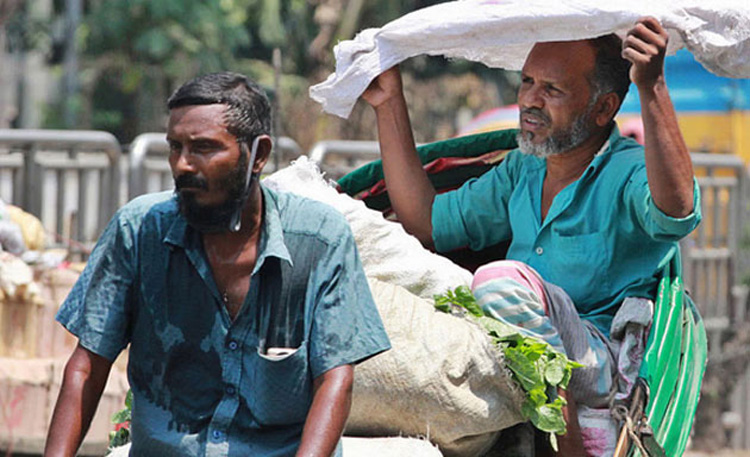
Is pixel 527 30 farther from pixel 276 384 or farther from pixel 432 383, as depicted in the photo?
pixel 276 384

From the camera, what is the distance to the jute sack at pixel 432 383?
3312mm

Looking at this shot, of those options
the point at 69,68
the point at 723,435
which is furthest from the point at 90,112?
the point at 723,435

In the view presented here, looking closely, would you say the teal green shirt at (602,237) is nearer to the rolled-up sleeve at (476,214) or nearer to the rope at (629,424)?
the rolled-up sleeve at (476,214)

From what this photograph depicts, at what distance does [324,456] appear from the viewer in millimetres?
2613

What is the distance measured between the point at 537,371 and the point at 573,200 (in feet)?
2.49

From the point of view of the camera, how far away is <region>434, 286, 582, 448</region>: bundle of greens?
11.1ft

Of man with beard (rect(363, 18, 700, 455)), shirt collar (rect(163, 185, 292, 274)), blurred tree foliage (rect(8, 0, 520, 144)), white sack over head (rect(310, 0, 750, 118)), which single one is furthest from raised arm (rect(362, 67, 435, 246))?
blurred tree foliage (rect(8, 0, 520, 144))

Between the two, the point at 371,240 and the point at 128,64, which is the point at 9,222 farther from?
the point at 128,64

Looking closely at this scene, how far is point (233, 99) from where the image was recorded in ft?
8.92

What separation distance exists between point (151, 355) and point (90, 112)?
21.0 metres

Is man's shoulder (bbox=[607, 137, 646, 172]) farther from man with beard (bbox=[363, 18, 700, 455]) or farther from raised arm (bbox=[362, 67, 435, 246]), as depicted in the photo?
raised arm (bbox=[362, 67, 435, 246])

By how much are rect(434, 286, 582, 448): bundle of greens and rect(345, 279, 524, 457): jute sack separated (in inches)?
1.2

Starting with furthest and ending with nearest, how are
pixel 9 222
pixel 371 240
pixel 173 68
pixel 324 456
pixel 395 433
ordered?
1. pixel 173 68
2. pixel 9 222
3. pixel 371 240
4. pixel 395 433
5. pixel 324 456

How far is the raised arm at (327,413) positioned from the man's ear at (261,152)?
44 cm
